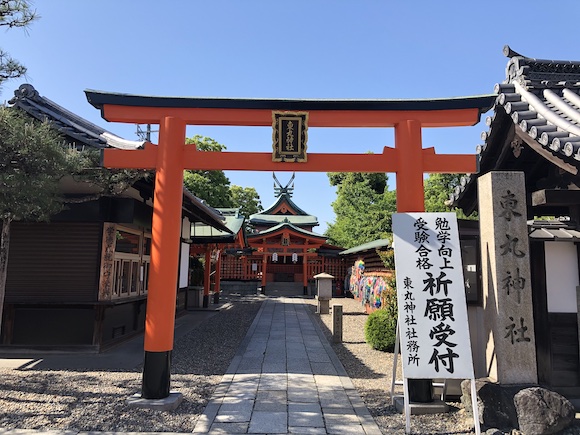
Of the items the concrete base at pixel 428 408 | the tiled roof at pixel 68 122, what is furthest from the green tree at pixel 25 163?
the concrete base at pixel 428 408

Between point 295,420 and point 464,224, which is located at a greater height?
point 464,224

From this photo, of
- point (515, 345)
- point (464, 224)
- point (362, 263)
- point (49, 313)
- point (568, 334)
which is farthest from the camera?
point (362, 263)

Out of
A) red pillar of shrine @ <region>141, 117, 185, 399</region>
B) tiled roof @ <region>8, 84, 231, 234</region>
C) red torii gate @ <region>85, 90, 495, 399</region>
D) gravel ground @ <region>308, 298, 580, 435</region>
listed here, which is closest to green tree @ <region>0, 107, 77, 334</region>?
red torii gate @ <region>85, 90, 495, 399</region>

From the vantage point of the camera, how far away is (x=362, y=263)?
827 inches

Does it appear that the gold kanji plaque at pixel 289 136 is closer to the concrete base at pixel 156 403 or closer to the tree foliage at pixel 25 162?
the tree foliage at pixel 25 162

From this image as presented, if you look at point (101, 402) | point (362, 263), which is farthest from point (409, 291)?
point (362, 263)

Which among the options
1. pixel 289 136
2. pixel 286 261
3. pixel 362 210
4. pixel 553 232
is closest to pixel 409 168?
pixel 289 136

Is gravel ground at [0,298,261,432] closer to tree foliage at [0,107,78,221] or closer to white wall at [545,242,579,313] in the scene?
tree foliage at [0,107,78,221]

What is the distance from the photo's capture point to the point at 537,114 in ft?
18.7

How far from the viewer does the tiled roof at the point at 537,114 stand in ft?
16.4

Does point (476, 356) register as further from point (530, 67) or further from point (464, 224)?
point (530, 67)

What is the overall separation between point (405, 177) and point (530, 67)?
3.98 meters

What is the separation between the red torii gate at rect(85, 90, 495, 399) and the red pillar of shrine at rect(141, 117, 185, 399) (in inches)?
0.6

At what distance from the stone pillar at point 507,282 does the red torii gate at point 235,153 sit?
0.77 metres
